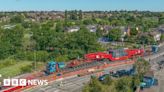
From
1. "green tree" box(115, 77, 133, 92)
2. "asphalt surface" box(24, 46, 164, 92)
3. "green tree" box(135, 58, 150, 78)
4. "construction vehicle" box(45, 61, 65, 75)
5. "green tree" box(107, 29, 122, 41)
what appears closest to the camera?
"green tree" box(115, 77, 133, 92)

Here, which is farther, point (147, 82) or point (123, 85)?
point (147, 82)

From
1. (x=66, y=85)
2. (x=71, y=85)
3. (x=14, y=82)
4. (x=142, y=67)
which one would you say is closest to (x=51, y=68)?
(x=66, y=85)

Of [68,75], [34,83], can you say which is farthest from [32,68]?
[34,83]

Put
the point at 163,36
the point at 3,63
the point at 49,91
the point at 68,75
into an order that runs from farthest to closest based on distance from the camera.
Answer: the point at 163,36, the point at 3,63, the point at 68,75, the point at 49,91

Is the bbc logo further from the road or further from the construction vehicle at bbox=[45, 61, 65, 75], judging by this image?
the construction vehicle at bbox=[45, 61, 65, 75]

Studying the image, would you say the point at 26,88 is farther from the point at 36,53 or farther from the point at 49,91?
the point at 36,53

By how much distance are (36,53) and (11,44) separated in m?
10.9

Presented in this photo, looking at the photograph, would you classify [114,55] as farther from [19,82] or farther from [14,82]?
[14,82]

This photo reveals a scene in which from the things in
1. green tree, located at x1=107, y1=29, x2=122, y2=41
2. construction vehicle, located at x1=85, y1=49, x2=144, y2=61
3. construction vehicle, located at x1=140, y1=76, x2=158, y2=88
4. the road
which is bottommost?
the road

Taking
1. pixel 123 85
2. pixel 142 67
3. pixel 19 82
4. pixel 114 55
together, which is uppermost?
pixel 142 67

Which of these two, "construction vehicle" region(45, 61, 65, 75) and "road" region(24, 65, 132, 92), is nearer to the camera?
"road" region(24, 65, 132, 92)

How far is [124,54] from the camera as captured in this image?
63.4 meters

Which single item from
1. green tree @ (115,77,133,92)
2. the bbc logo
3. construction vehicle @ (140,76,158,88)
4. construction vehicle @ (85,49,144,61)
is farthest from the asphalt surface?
construction vehicle @ (85,49,144,61)

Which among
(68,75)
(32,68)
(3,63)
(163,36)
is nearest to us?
(68,75)
